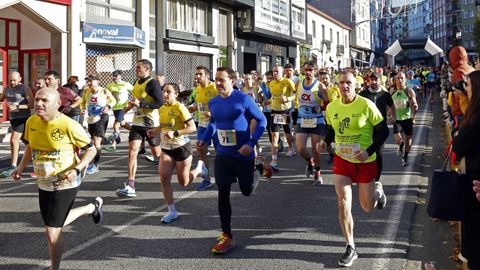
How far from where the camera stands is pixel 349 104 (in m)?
4.91

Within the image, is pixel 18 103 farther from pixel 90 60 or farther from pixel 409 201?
pixel 90 60

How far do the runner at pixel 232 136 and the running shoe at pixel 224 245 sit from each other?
3.1 inches

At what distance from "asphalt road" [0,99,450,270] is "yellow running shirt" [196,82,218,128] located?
1309mm

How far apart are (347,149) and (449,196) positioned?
5.59 ft

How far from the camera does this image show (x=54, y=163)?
13.8 feet

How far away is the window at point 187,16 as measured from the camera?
74.3 feet

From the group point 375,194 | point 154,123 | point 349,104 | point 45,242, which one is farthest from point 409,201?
point 45,242

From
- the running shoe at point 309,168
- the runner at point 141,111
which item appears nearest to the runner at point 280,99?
the running shoe at point 309,168

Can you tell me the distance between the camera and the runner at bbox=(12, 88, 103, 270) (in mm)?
4129

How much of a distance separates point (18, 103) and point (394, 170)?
7325 millimetres

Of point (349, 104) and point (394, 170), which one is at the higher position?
point (349, 104)

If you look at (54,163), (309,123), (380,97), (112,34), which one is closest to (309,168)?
(309,123)

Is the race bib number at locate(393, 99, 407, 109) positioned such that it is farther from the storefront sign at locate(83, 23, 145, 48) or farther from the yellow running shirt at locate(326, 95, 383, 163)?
the storefront sign at locate(83, 23, 145, 48)

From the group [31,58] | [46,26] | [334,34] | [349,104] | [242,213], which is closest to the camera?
[349,104]
